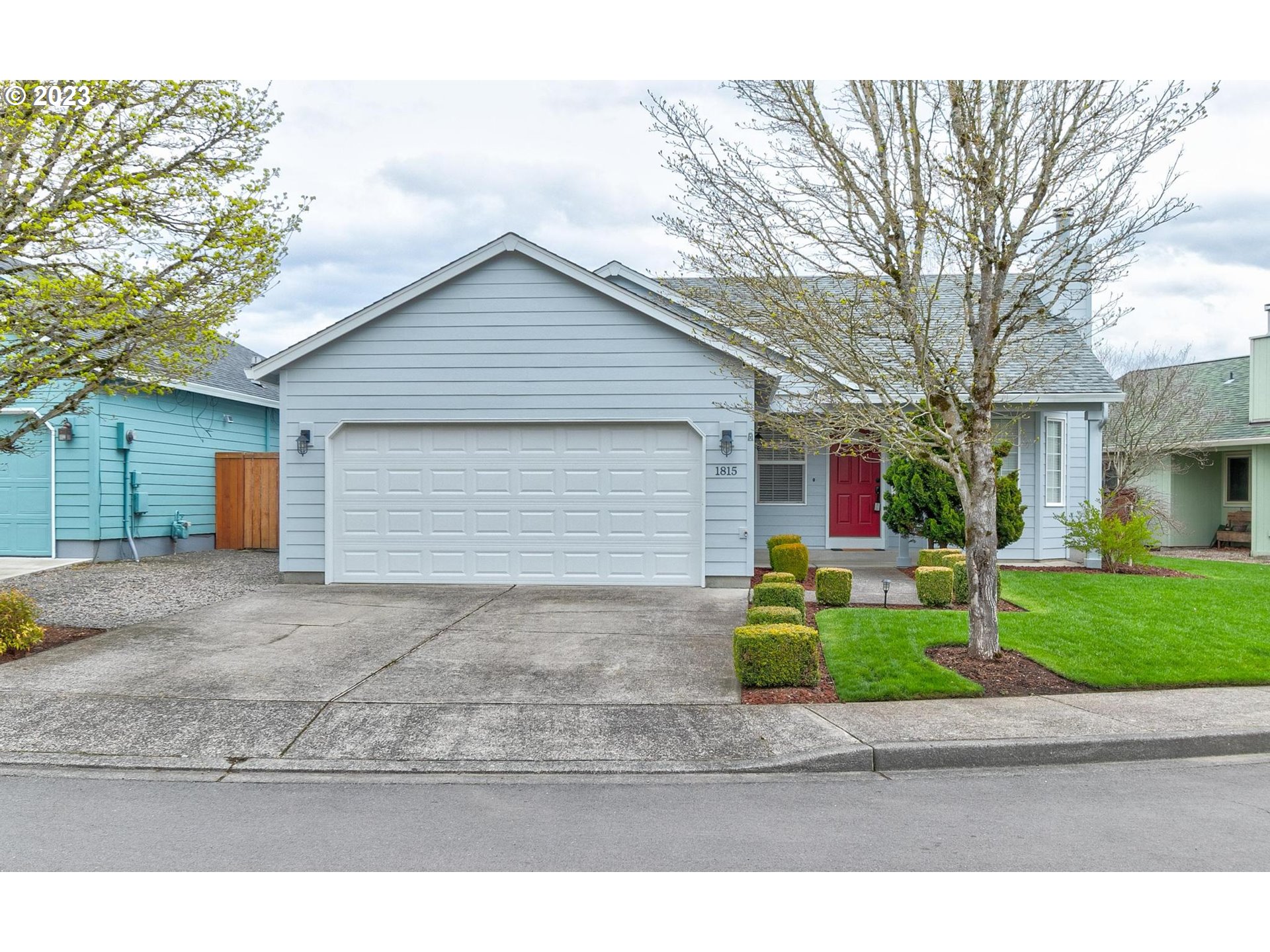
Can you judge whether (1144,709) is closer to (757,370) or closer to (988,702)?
(988,702)

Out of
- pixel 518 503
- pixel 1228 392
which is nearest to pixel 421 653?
pixel 518 503

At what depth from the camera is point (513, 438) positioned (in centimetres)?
1271

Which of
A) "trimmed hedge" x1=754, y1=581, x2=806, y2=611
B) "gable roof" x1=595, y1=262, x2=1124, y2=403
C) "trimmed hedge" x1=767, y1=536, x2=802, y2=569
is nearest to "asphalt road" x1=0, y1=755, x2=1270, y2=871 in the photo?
"trimmed hedge" x1=754, y1=581, x2=806, y2=611

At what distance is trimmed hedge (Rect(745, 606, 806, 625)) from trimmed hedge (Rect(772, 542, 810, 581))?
470 centimetres

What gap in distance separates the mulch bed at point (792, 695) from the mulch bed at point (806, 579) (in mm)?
4842

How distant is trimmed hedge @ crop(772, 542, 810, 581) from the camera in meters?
12.8

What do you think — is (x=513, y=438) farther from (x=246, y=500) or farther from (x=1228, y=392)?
(x=1228, y=392)

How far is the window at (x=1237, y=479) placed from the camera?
852 inches

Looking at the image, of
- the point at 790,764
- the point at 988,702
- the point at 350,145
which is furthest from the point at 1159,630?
the point at 350,145

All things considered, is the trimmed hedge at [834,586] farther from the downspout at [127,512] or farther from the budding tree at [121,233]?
the downspout at [127,512]

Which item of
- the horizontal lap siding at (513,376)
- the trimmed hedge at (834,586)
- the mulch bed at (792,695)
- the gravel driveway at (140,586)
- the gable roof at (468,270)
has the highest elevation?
the gable roof at (468,270)

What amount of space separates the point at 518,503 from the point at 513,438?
941 millimetres

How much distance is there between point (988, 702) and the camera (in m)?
6.79

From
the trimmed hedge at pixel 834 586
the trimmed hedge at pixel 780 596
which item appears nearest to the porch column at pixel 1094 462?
the trimmed hedge at pixel 834 586
